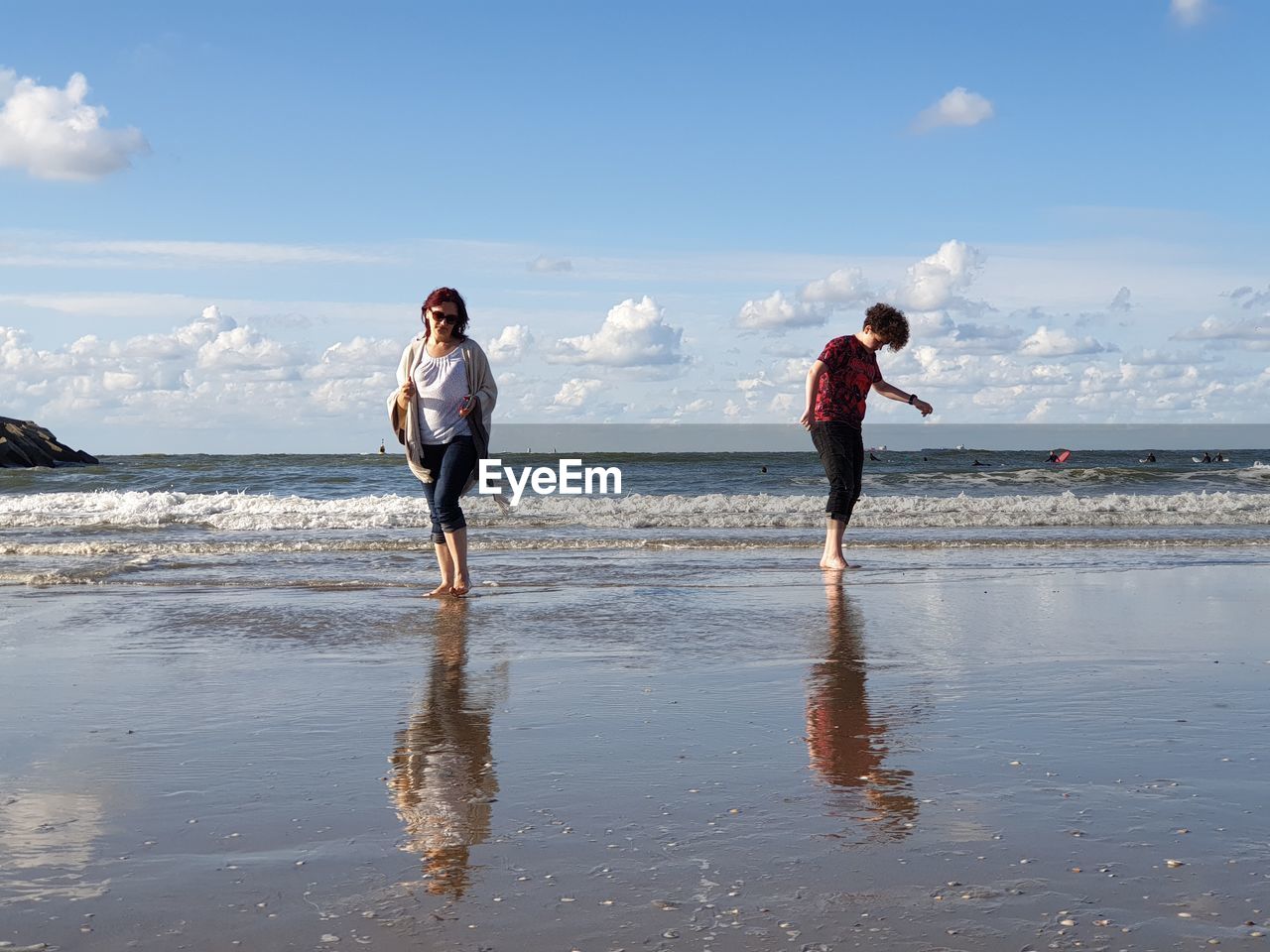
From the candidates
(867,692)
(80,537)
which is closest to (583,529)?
Result: (80,537)

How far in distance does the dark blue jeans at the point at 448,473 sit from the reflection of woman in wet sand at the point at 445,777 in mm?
2531

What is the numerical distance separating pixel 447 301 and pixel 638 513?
9317 millimetres

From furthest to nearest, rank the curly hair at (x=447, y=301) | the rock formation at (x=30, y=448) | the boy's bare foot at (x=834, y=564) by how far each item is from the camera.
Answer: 1. the rock formation at (x=30, y=448)
2. the boy's bare foot at (x=834, y=564)
3. the curly hair at (x=447, y=301)

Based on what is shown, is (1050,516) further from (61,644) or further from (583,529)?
(61,644)

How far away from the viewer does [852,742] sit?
343 centimetres

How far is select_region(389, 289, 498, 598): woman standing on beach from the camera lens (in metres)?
7.09

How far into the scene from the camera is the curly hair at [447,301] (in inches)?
277

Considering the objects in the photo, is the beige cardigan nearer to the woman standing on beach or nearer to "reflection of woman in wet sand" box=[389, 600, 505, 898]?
the woman standing on beach

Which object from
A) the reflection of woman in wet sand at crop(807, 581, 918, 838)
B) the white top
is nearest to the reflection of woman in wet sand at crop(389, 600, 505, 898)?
the reflection of woman in wet sand at crop(807, 581, 918, 838)

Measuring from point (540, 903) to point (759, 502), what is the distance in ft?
49.0

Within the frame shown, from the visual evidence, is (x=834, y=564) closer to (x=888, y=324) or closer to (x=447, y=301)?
(x=888, y=324)

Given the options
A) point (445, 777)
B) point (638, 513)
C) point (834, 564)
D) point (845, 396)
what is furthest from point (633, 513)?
point (445, 777)

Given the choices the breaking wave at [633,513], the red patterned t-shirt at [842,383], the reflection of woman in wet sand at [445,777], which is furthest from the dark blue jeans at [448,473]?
the breaking wave at [633,513]

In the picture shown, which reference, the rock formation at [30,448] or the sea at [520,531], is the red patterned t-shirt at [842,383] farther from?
the rock formation at [30,448]
